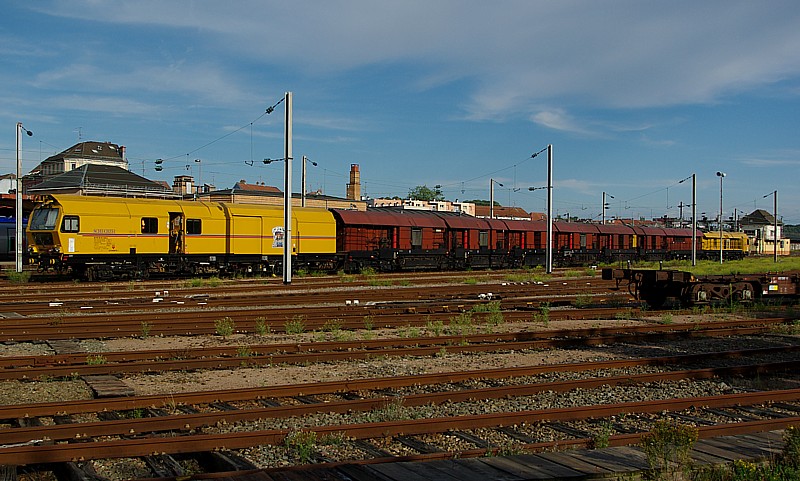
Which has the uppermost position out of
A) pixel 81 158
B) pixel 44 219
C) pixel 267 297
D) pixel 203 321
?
pixel 81 158

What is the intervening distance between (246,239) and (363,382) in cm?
2221

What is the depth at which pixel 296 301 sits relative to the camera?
19516 millimetres

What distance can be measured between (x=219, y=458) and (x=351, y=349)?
610cm

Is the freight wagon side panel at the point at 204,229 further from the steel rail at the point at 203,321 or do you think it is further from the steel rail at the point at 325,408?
the steel rail at the point at 325,408

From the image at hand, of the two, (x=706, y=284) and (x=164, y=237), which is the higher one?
(x=164, y=237)

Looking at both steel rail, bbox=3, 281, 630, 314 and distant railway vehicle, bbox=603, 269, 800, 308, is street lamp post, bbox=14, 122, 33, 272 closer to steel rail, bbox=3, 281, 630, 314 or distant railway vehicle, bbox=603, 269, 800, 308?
steel rail, bbox=3, 281, 630, 314

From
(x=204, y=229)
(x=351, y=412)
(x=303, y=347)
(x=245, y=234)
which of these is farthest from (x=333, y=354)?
(x=245, y=234)

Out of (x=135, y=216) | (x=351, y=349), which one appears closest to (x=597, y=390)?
(x=351, y=349)

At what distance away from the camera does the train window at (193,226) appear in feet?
92.8

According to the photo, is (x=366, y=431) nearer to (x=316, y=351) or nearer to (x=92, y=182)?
(x=316, y=351)

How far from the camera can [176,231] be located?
28.3 meters

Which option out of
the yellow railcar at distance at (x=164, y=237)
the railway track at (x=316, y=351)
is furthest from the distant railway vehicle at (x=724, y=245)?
the railway track at (x=316, y=351)

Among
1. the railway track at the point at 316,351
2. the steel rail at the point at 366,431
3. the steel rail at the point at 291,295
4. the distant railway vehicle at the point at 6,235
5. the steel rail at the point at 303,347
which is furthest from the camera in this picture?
the distant railway vehicle at the point at 6,235

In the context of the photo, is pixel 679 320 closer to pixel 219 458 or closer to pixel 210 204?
pixel 219 458
